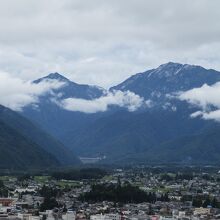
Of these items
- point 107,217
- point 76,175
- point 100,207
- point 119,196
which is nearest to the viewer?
point 107,217

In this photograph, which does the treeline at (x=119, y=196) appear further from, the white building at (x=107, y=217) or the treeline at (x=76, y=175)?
the treeline at (x=76, y=175)

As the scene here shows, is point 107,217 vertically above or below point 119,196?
below

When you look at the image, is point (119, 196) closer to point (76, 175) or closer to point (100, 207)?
point (100, 207)

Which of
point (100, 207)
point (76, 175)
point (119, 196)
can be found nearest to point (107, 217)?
point (100, 207)

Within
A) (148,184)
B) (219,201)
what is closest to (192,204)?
(219,201)

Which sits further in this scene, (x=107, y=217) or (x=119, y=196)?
(x=119, y=196)

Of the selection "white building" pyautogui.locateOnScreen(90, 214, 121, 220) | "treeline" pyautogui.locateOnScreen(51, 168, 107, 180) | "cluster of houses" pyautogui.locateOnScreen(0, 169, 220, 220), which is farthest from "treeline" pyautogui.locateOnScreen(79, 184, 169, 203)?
"treeline" pyautogui.locateOnScreen(51, 168, 107, 180)

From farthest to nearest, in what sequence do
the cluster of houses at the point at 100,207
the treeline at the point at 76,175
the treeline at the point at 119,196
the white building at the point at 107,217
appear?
the treeline at the point at 76,175
the treeline at the point at 119,196
the cluster of houses at the point at 100,207
the white building at the point at 107,217

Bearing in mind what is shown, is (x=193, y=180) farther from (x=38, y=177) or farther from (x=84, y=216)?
(x=84, y=216)

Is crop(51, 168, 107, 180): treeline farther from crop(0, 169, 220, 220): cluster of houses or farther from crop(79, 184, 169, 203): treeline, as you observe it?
crop(79, 184, 169, 203): treeline

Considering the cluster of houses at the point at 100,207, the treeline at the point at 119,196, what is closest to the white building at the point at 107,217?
the cluster of houses at the point at 100,207

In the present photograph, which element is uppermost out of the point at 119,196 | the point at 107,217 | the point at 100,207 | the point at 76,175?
the point at 76,175
